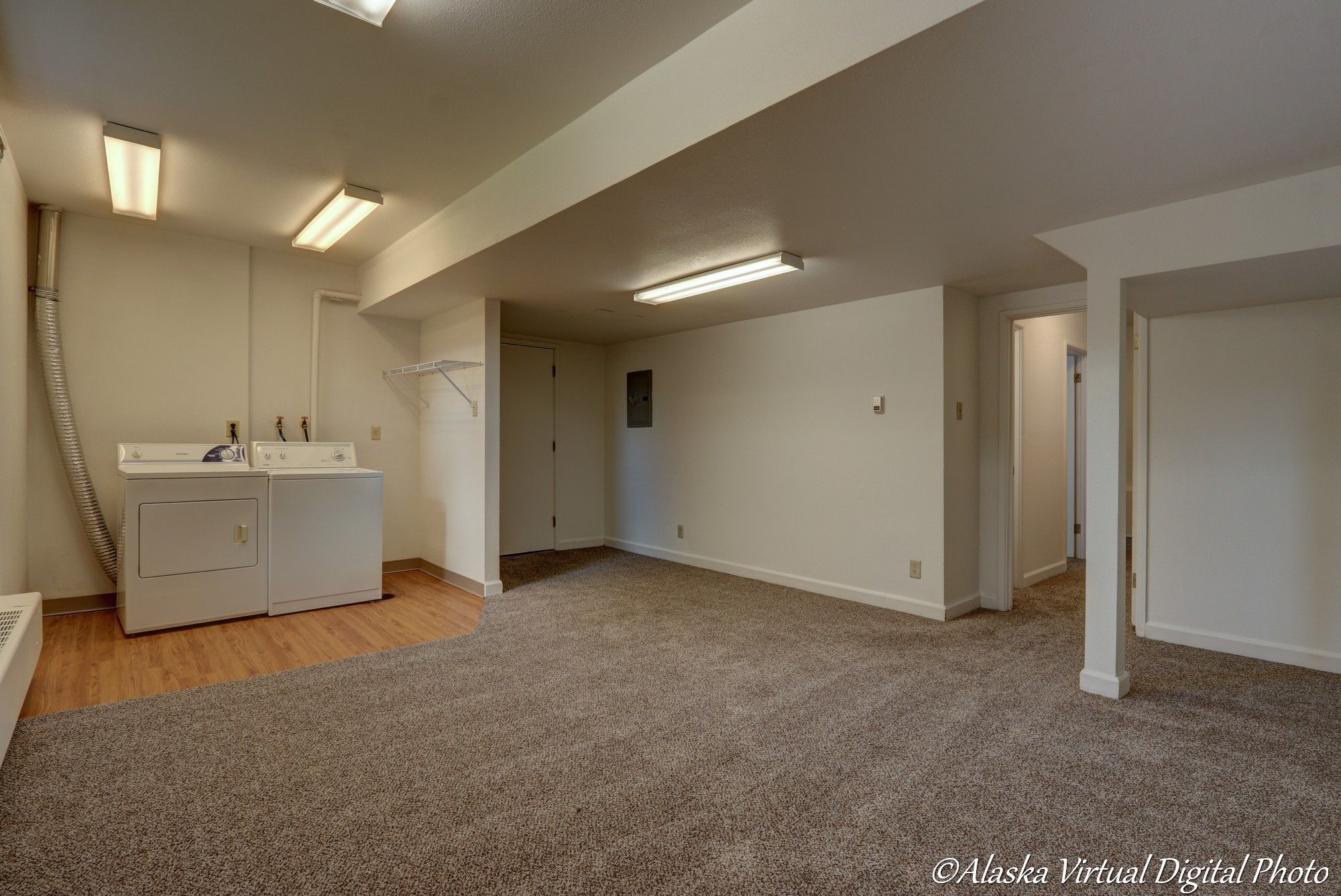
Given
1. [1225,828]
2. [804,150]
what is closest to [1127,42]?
[804,150]

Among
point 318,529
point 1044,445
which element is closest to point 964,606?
point 1044,445

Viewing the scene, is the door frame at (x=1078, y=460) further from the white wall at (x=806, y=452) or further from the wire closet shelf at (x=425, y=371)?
the wire closet shelf at (x=425, y=371)

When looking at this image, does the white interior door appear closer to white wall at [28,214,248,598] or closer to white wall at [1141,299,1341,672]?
white wall at [28,214,248,598]

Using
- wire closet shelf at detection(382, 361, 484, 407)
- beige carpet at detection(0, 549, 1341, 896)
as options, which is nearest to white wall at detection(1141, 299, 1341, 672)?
beige carpet at detection(0, 549, 1341, 896)

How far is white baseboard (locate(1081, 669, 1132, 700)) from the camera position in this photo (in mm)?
2738

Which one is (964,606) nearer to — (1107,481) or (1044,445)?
(1107,481)

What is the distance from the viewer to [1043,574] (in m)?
5.07

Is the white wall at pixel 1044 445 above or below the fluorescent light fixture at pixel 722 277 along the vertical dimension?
below

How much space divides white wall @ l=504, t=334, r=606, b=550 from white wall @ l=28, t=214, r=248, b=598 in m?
Result: 2.53

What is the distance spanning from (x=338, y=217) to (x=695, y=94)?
2.56 m

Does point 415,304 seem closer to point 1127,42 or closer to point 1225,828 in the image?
point 1127,42

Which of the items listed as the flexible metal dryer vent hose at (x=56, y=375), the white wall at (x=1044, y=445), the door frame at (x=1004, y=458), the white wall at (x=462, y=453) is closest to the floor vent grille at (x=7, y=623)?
the flexible metal dryer vent hose at (x=56, y=375)

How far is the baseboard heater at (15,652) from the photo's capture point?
73.4 inches

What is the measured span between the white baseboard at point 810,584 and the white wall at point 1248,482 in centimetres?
120
